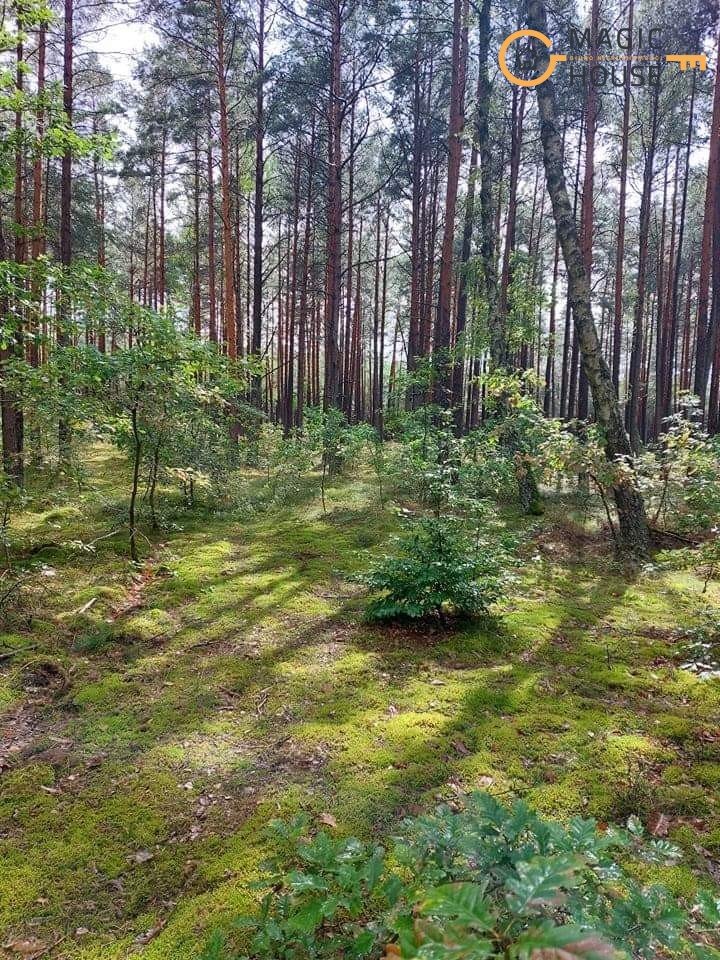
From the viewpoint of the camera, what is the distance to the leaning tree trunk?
6.24 metres

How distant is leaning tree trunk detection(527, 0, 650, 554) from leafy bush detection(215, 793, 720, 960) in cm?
566

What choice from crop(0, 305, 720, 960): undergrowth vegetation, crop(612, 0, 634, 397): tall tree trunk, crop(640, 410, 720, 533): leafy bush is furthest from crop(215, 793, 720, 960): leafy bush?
crop(612, 0, 634, 397): tall tree trunk

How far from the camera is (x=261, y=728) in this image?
300 centimetres

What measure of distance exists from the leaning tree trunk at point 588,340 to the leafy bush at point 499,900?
566 centimetres

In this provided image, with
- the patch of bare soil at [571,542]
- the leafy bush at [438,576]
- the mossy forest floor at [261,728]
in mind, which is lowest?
the mossy forest floor at [261,728]

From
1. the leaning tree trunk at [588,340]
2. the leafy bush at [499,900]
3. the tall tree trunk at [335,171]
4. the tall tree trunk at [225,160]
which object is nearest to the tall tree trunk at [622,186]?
the leaning tree trunk at [588,340]

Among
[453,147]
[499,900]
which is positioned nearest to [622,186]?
[453,147]

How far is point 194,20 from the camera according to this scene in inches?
455

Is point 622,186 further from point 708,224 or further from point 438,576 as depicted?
point 438,576

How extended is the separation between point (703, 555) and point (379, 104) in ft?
52.7

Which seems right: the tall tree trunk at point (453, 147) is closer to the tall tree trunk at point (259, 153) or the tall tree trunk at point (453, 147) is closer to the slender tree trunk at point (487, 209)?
the slender tree trunk at point (487, 209)

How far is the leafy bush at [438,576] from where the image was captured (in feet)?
13.6

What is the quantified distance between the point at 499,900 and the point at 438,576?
121 inches

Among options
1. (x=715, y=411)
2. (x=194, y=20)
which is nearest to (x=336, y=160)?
(x=194, y=20)
